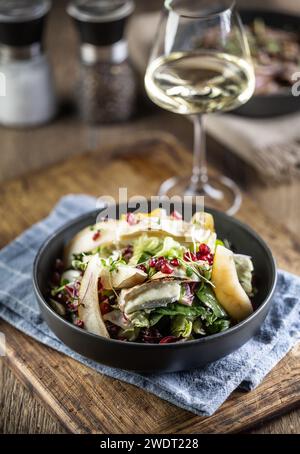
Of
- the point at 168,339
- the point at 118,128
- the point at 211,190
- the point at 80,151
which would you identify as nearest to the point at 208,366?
the point at 168,339

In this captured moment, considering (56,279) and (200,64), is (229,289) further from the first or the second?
(200,64)

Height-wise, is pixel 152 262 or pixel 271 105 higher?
pixel 152 262

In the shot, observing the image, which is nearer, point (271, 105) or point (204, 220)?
point (204, 220)

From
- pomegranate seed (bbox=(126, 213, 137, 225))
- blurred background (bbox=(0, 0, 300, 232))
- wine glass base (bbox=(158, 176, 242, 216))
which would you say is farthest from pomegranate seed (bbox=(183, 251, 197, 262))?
blurred background (bbox=(0, 0, 300, 232))

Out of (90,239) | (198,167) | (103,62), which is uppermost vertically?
(90,239)

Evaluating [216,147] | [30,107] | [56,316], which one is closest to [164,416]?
[56,316]

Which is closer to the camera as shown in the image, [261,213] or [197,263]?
[197,263]

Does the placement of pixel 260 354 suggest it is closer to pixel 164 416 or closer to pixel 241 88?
pixel 164 416
